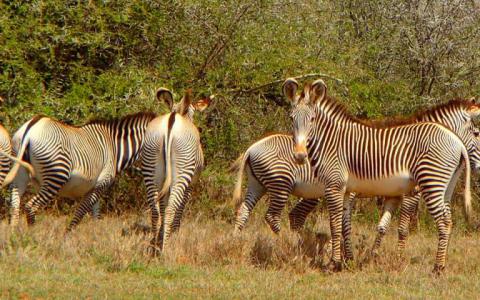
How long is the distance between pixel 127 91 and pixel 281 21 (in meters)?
→ 3.15

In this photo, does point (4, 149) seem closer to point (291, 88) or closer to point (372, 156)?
point (291, 88)

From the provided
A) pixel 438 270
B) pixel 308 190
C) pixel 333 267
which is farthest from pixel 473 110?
pixel 333 267

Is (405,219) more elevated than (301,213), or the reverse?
(405,219)

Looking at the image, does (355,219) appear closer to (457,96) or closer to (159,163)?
(457,96)

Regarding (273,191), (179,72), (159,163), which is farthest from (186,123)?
(179,72)

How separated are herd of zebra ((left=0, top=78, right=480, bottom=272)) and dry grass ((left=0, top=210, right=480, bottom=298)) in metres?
0.38

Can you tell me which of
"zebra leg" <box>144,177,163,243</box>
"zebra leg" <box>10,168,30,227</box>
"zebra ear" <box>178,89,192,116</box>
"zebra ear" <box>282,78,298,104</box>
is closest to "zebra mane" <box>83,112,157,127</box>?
"zebra ear" <box>178,89,192,116</box>

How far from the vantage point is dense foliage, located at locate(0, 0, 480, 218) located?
532 inches

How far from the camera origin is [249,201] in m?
12.5

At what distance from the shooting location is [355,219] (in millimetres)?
14836

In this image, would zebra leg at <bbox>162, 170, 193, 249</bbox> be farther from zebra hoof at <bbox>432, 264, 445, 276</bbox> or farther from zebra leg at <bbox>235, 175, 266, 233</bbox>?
zebra hoof at <bbox>432, 264, 445, 276</bbox>

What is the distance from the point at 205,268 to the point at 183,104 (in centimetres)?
290

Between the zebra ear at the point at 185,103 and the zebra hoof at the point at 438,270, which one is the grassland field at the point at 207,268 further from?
the zebra ear at the point at 185,103

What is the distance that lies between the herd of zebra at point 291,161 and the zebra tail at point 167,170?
0.04 ft
